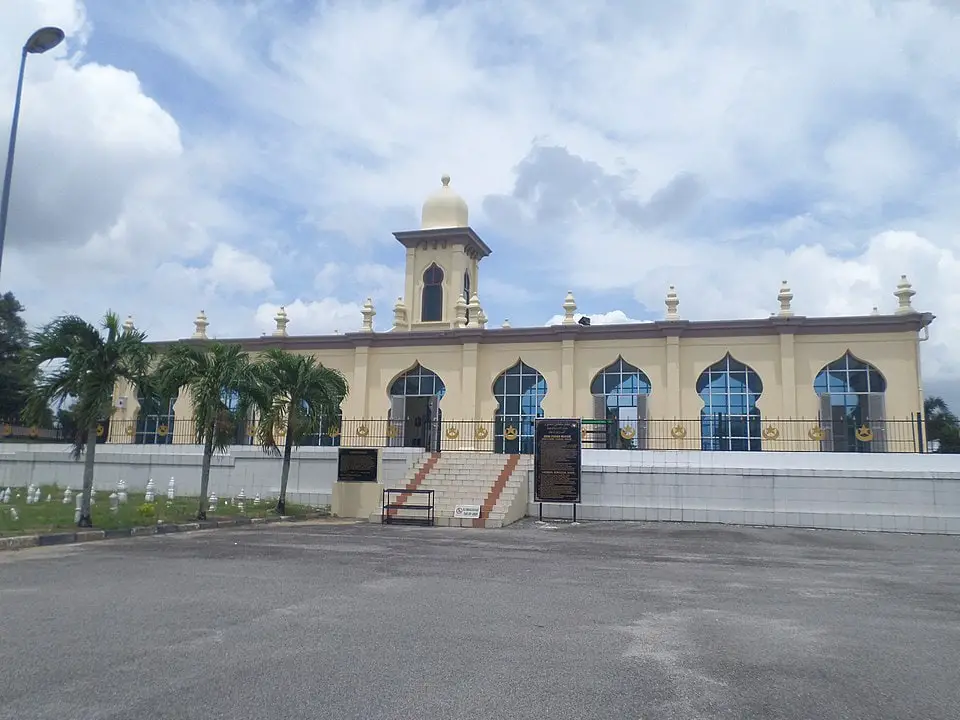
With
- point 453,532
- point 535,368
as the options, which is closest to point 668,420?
point 535,368

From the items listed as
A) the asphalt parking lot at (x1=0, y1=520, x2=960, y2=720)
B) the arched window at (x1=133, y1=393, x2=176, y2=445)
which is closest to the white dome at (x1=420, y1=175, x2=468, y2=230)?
the arched window at (x1=133, y1=393, x2=176, y2=445)

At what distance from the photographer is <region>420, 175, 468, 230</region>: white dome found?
3641 cm

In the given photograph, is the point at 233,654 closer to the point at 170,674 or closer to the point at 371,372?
the point at 170,674

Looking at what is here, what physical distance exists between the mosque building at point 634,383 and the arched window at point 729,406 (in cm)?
4

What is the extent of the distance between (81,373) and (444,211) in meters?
23.2

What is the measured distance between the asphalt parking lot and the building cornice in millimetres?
14472

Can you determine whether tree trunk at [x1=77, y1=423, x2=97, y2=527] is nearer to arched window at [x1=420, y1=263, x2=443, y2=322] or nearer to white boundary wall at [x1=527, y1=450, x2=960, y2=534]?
white boundary wall at [x1=527, y1=450, x2=960, y2=534]

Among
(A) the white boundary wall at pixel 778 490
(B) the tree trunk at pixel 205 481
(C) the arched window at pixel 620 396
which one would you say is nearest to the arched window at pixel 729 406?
(C) the arched window at pixel 620 396

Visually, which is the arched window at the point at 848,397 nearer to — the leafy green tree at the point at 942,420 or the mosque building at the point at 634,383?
the mosque building at the point at 634,383

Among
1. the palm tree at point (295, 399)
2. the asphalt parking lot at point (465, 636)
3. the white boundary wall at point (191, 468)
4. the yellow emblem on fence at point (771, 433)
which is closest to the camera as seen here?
the asphalt parking lot at point (465, 636)

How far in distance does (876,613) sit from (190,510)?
1668cm

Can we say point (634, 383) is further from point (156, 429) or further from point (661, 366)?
point (156, 429)

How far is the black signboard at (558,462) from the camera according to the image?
65.4 ft

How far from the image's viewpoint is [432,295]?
117 ft
